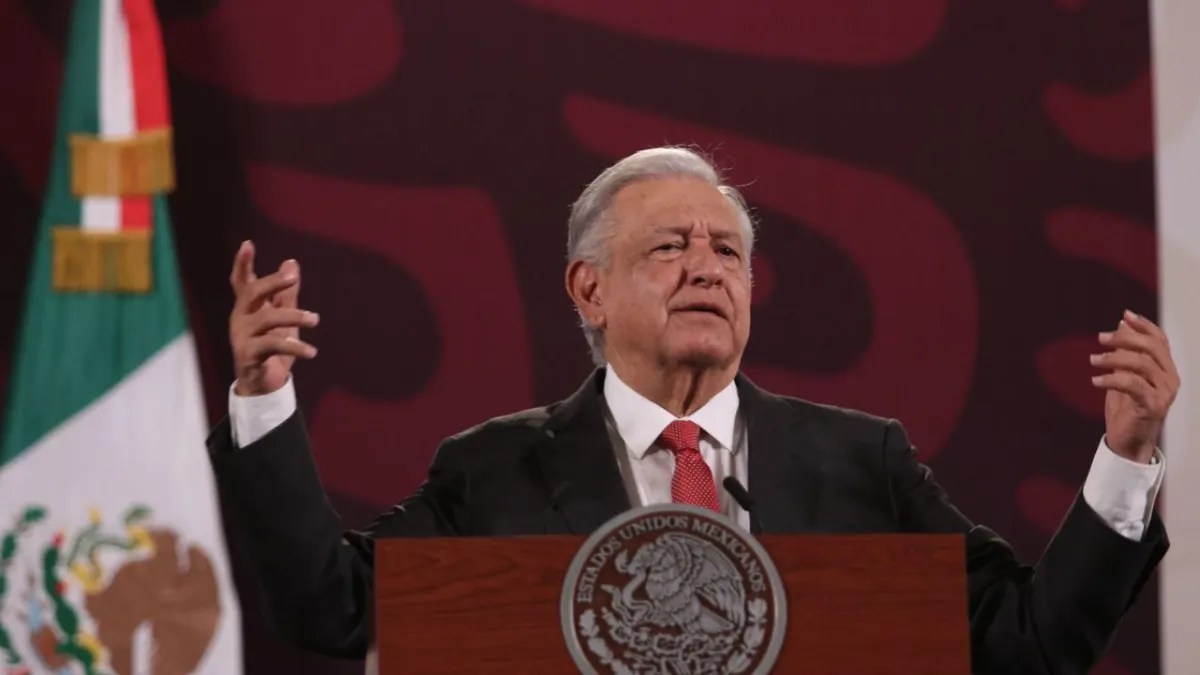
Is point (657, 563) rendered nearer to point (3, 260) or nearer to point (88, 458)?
point (88, 458)

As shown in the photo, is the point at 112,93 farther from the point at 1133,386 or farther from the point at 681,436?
the point at 1133,386

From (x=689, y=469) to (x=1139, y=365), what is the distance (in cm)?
63

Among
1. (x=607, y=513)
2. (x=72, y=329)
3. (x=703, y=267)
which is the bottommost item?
(x=72, y=329)

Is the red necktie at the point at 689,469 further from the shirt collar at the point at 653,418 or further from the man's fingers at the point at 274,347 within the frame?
the man's fingers at the point at 274,347

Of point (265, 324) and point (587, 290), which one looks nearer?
point (265, 324)

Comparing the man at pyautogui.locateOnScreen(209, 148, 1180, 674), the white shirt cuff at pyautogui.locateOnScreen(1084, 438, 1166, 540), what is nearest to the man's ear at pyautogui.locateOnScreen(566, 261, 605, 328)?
Result: the man at pyautogui.locateOnScreen(209, 148, 1180, 674)

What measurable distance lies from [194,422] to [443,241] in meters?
0.73

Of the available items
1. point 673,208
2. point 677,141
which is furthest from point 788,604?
point 677,141

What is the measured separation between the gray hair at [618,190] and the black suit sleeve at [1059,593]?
0.60 metres

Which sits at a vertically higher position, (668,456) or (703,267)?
(703,267)

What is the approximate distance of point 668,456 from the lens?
2.23m

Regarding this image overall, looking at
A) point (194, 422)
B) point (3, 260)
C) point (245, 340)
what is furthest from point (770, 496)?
point (3, 260)

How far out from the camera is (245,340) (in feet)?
5.83

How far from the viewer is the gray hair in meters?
2.36
